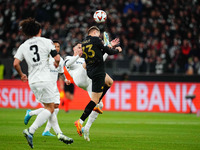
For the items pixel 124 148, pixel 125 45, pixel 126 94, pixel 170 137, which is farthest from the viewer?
pixel 125 45

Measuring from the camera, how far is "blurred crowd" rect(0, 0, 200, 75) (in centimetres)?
2133

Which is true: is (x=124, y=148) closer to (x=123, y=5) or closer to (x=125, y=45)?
(x=125, y=45)

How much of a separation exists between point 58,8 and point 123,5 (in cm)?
419

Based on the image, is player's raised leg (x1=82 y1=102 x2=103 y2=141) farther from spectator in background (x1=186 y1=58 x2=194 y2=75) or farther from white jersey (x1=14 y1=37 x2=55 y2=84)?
spectator in background (x1=186 y1=58 x2=194 y2=75)

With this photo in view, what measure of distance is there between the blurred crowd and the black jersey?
39.3 feet

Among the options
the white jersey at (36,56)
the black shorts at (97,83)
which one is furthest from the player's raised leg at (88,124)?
the white jersey at (36,56)

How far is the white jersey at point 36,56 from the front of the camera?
25.5 feet

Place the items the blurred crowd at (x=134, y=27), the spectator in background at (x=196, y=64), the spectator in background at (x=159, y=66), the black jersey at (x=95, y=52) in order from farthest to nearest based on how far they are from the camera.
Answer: the blurred crowd at (x=134, y=27) < the spectator in background at (x=159, y=66) < the spectator in background at (x=196, y=64) < the black jersey at (x=95, y=52)

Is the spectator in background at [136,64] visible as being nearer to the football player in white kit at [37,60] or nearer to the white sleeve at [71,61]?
the white sleeve at [71,61]

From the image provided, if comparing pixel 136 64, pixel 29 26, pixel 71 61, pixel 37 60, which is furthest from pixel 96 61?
pixel 136 64

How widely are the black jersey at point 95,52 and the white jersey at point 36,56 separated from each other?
163 centimetres

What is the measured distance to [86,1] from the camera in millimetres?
26641

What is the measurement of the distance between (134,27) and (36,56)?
16100 millimetres

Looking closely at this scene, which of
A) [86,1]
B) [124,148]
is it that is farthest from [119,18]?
[124,148]
